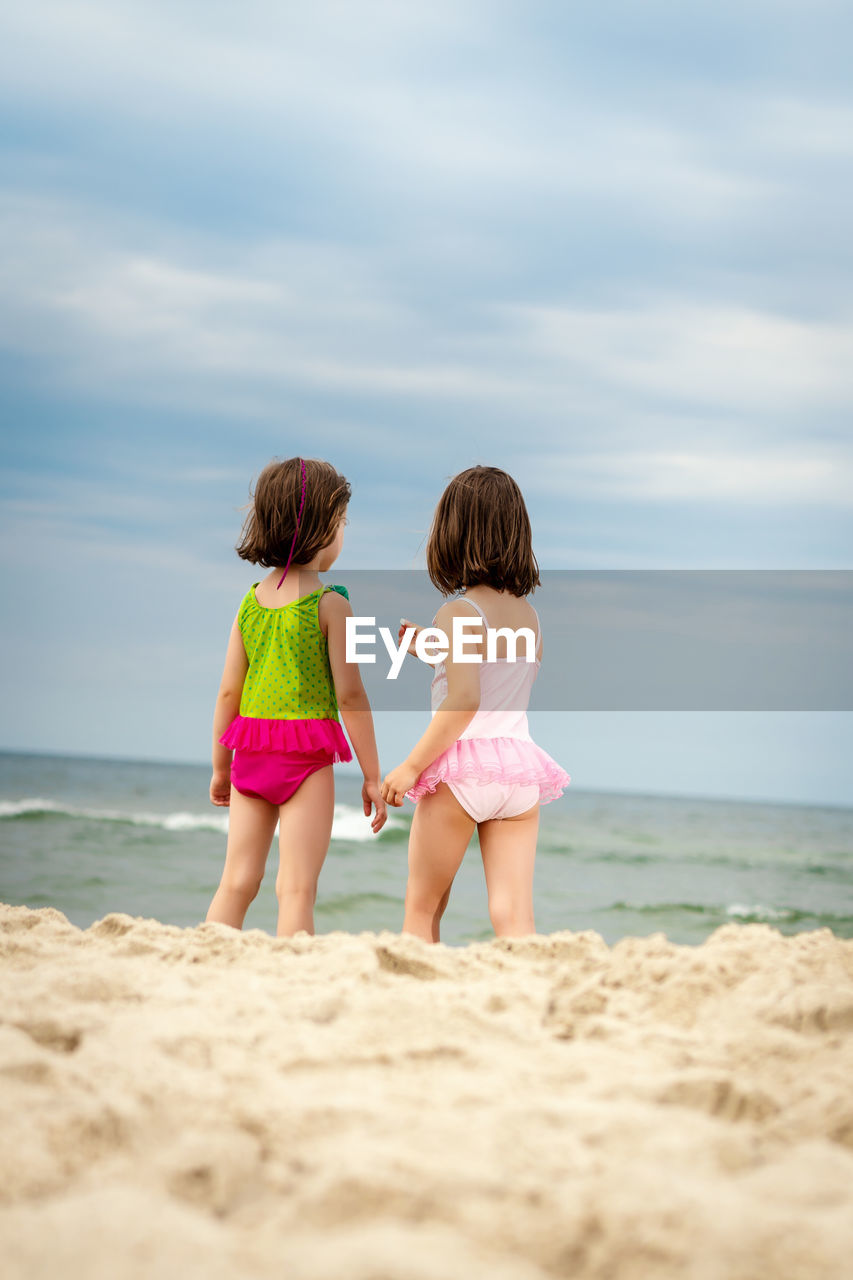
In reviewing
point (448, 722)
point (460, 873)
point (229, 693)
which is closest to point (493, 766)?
point (448, 722)

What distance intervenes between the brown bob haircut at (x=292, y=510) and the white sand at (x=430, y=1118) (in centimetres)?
159

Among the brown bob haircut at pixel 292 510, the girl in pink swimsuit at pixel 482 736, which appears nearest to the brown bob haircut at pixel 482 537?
the girl in pink swimsuit at pixel 482 736

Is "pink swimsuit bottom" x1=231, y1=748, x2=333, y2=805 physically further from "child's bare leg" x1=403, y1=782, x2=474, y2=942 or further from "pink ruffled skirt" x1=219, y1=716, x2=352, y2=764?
"child's bare leg" x1=403, y1=782, x2=474, y2=942

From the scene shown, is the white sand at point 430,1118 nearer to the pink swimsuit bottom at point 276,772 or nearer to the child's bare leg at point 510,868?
the child's bare leg at point 510,868

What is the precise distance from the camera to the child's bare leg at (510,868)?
10.2 ft

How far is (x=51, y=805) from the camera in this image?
20391 mm

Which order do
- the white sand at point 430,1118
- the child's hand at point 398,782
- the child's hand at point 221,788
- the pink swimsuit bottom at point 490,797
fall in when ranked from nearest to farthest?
the white sand at point 430,1118 → the child's hand at point 398,782 → the pink swimsuit bottom at point 490,797 → the child's hand at point 221,788

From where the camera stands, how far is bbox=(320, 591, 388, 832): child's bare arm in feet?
10.7

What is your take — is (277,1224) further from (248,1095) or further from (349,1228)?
(248,1095)

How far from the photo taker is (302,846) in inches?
127

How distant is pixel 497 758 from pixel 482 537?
0.74m

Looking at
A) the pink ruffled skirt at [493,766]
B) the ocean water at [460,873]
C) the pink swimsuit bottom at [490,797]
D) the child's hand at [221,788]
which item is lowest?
the ocean water at [460,873]

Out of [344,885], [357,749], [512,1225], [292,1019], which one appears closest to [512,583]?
[357,749]

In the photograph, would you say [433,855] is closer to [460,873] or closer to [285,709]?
[285,709]
